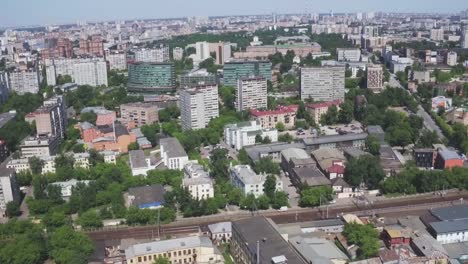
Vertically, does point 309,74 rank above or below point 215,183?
above

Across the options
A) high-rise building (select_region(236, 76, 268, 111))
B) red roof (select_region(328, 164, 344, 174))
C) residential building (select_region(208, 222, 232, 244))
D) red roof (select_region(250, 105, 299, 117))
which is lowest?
residential building (select_region(208, 222, 232, 244))

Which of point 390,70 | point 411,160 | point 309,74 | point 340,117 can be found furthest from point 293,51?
point 411,160

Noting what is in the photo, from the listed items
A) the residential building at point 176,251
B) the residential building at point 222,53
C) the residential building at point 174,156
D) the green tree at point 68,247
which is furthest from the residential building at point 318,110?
the residential building at point 222,53

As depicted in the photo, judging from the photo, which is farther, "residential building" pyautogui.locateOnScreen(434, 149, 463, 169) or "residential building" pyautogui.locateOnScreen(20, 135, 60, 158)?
"residential building" pyautogui.locateOnScreen(20, 135, 60, 158)

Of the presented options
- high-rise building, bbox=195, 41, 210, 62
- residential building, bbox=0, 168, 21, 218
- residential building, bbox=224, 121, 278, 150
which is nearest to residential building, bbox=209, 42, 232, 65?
high-rise building, bbox=195, 41, 210, 62

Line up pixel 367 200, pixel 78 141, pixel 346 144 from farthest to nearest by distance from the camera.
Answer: pixel 78 141, pixel 346 144, pixel 367 200

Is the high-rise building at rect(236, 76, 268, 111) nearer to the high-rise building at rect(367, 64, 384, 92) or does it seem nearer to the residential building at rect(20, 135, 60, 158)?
the high-rise building at rect(367, 64, 384, 92)

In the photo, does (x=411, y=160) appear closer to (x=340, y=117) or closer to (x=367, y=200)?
(x=367, y=200)

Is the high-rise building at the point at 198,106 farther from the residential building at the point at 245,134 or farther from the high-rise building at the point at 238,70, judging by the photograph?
the high-rise building at the point at 238,70
